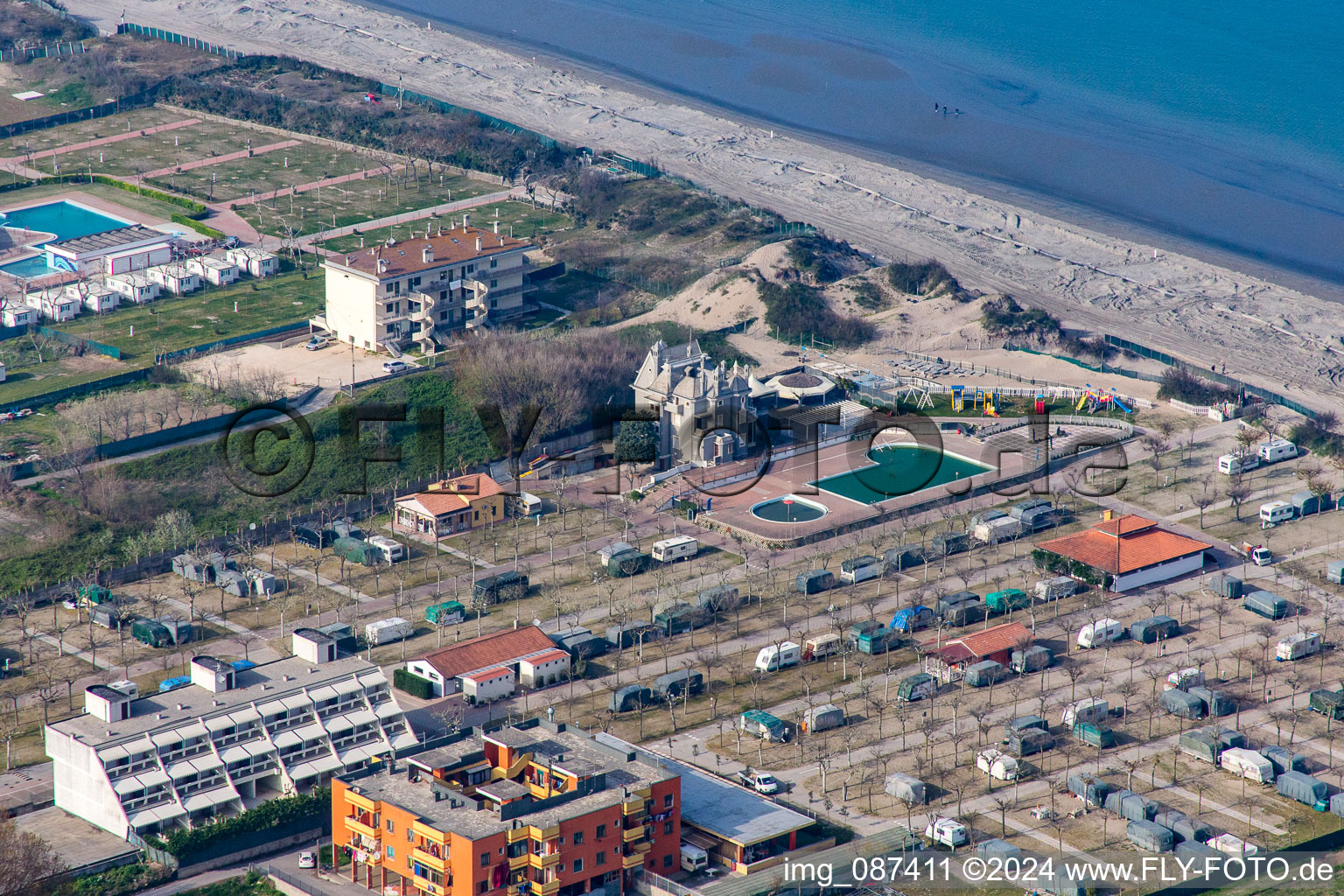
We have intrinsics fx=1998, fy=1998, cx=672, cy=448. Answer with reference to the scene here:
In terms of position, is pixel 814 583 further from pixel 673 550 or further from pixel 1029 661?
pixel 1029 661

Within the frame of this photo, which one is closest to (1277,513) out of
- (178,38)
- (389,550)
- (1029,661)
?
(1029,661)

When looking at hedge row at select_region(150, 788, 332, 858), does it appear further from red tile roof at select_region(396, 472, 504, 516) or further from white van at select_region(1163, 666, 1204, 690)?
white van at select_region(1163, 666, 1204, 690)

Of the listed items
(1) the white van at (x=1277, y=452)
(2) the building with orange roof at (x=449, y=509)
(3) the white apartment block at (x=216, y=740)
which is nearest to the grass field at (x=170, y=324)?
(2) the building with orange roof at (x=449, y=509)

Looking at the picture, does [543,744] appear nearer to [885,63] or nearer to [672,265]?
[672,265]

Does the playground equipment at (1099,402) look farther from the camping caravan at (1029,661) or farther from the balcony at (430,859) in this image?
the balcony at (430,859)

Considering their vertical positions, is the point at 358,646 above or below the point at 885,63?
below

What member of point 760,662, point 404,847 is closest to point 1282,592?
point 760,662
